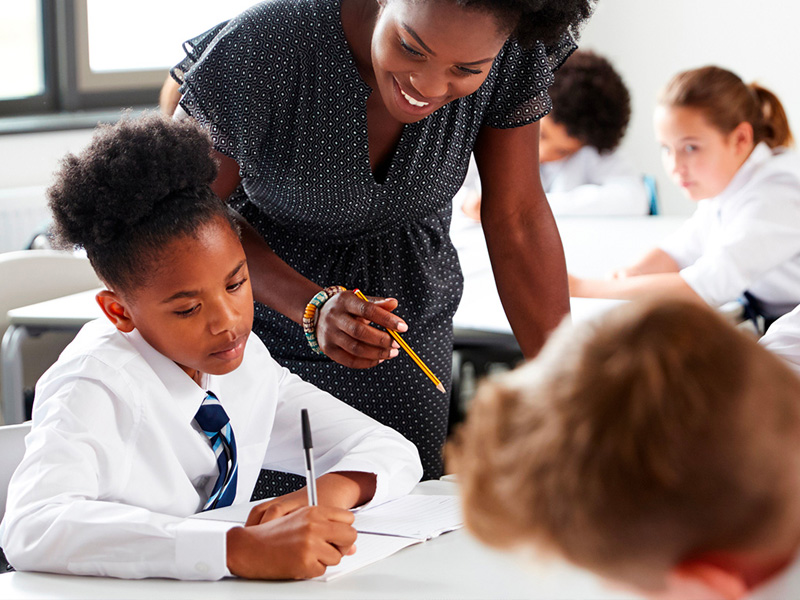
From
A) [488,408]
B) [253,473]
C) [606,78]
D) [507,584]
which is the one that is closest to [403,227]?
[253,473]

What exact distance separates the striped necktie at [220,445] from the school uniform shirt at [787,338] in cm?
104

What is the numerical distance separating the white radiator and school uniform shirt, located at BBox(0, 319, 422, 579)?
2.65 meters

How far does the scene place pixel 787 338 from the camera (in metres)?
1.78

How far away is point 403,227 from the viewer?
5.04 feet

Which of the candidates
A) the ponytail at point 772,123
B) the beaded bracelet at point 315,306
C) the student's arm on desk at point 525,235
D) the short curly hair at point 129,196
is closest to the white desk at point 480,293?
the student's arm on desk at point 525,235

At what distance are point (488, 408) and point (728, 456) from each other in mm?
124

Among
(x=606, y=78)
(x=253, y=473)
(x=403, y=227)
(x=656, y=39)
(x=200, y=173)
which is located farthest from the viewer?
(x=656, y=39)

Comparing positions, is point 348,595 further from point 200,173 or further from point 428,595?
point 200,173

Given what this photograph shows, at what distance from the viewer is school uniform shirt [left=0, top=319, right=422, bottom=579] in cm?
100

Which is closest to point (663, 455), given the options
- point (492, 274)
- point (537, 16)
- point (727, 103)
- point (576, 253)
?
point (537, 16)

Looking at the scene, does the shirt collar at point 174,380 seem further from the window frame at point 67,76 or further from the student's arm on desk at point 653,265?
the window frame at point 67,76

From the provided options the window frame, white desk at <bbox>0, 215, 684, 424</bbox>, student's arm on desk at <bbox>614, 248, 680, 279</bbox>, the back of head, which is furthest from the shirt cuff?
the window frame

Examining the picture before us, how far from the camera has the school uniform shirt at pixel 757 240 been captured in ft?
8.14

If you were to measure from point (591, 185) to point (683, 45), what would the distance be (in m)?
2.02
